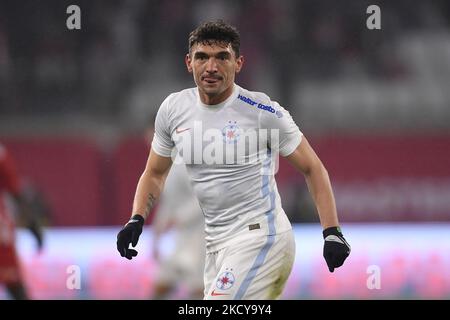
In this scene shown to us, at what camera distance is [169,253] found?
23.5ft

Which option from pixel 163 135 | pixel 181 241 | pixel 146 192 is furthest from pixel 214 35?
pixel 181 241

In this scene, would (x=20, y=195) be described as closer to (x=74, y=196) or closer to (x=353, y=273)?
(x=353, y=273)

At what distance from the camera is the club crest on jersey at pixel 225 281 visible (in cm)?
404

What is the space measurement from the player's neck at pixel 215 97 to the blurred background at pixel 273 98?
4052 mm

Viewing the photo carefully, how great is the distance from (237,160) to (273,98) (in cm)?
685

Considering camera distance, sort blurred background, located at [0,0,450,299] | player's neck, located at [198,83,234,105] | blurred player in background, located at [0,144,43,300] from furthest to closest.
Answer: blurred background, located at [0,0,450,299] → blurred player in background, located at [0,144,43,300] → player's neck, located at [198,83,234,105]

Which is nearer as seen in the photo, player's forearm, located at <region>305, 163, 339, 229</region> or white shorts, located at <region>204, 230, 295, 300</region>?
white shorts, located at <region>204, 230, 295, 300</region>

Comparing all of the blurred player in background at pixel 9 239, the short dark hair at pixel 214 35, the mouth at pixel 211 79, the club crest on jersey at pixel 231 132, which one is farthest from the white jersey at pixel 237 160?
the blurred player in background at pixel 9 239

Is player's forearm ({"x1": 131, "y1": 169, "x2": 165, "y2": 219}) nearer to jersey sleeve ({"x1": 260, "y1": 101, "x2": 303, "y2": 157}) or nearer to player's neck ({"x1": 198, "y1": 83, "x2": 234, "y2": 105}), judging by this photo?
player's neck ({"x1": 198, "y1": 83, "x2": 234, "y2": 105})

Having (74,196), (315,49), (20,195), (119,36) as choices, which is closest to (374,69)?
(315,49)

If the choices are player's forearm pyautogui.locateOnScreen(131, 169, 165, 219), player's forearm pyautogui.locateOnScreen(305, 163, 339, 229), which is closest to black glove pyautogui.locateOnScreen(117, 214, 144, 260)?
player's forearm pyautogui.locateOnScreen(131, 169, 165, 219)

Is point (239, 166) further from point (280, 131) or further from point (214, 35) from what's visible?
point (214, 35)

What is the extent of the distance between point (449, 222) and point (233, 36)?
266 inches

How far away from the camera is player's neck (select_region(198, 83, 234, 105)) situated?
14.0 ft
